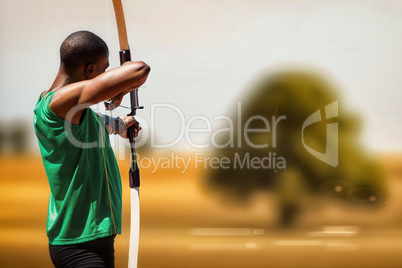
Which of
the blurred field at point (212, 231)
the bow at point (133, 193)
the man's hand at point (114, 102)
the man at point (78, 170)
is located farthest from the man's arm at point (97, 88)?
the blurred field at point (212, 231)

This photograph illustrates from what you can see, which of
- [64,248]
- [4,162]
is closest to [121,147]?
[4,162]

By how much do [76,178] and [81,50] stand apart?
282 mm

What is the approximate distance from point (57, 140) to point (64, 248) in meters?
0.24

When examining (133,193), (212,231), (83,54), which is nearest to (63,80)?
(83,54)

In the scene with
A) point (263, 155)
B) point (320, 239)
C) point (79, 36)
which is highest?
point (79, 36)

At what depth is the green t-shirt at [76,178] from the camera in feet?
3.43

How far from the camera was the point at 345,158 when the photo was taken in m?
2.55

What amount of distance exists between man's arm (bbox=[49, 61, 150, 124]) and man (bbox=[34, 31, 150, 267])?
0.02 meters

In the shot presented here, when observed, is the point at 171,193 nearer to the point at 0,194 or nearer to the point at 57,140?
the point at 0,194

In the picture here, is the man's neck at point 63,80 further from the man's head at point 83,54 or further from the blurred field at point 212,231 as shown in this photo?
the blurred field at point 212,231

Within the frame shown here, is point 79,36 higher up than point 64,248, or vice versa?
point 79,36

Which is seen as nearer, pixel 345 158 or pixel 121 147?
pixel 121 147

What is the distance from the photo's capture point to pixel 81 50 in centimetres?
107

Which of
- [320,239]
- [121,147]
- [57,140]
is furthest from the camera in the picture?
[320,239]
